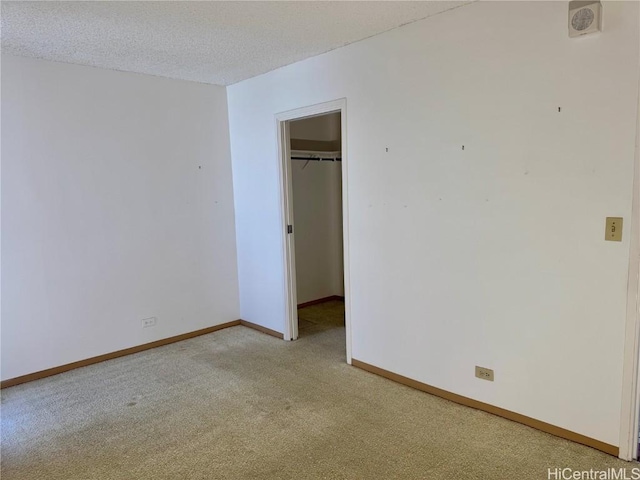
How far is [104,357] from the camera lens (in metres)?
3.81

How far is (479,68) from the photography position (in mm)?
2529

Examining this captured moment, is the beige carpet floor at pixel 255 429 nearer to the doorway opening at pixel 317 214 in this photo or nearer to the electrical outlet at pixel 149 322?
the electrical outlet at pixel 149 322

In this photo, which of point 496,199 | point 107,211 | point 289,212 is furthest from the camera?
point 289,212

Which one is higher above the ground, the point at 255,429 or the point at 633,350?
the point at 633,350

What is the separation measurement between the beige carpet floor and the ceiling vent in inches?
84.5

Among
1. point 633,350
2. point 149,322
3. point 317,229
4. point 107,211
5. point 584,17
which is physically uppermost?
point 584,17

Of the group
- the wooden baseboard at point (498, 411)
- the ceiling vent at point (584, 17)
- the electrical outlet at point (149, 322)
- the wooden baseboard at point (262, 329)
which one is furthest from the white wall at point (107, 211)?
the ceiling vent at point (584, 17)

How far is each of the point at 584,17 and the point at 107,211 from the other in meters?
3.65

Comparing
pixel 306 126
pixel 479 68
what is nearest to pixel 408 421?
pixel 479 68

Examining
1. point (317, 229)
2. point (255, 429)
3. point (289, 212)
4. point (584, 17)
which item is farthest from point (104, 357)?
point (584, 17)

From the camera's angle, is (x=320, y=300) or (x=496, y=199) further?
(x=320, y=300)

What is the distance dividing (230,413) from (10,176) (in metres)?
2.44

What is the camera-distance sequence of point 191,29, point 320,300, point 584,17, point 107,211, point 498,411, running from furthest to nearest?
point 320,300, point 107,211, point 191,29, point 498,411, point 584,17

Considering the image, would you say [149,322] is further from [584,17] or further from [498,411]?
[584,17]
